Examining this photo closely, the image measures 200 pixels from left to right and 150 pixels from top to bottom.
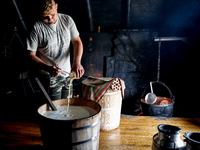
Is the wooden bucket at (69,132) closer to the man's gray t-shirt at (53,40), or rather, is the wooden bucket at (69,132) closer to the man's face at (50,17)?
the man's gray t-shirt at (53,40)

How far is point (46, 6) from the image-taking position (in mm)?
1783

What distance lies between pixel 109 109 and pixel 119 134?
1.31 feet

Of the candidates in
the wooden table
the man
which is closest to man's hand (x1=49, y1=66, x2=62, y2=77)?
the man

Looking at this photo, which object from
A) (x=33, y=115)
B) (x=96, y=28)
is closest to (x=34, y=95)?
(x=33, y=115)

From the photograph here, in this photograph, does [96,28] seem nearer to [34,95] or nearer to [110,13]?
[110,13]

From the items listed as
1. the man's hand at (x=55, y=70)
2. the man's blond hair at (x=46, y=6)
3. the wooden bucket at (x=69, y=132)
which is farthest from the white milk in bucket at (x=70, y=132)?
the man's blond hair at (x=46, y=6)

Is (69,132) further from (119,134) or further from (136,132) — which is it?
(136,132)

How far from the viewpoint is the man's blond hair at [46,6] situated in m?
1.78

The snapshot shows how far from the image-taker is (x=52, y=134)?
3.80ft

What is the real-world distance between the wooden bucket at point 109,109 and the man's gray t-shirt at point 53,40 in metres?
0.78

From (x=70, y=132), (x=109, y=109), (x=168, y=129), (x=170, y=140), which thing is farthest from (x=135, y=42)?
(x=70, y=132)

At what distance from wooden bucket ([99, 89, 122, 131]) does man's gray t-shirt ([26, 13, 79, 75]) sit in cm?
78

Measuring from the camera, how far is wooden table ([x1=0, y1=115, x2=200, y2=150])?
1.95m

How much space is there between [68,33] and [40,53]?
52cm
